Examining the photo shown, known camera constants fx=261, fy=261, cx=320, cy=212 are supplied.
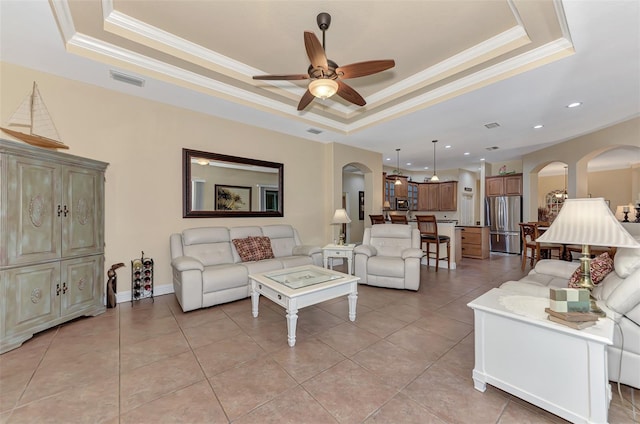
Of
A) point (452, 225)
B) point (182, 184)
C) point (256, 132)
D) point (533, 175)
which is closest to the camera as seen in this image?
point (182, 184)

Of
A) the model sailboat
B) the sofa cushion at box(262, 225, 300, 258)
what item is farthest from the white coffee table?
the model sailboat

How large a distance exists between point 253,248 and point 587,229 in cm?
373

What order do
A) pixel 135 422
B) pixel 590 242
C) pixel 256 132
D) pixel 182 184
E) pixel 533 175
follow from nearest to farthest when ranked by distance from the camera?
1. pixel 135 422
2. pixel 590 242
3. pixel 182 184
4. pixel 256 132
5. pixel 533 175

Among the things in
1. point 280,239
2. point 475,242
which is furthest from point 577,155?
point 280,239

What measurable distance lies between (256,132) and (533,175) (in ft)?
23.7

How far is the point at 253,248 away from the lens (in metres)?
4.12

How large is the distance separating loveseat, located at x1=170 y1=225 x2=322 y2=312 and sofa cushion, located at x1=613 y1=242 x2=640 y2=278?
3.38 meters

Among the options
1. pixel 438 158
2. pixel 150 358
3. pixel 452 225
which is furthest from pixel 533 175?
pixel 150 358

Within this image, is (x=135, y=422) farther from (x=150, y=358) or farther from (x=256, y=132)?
(x=256, y=132)

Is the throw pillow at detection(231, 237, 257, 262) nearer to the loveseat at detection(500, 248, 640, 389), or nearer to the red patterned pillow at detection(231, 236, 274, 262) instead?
the red patterned pillow at detection(231, 236, 274, 262)

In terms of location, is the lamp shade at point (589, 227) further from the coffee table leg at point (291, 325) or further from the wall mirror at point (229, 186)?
the wall mirror at point (229, 186)

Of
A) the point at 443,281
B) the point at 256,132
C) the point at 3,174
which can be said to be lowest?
the point at 443,281

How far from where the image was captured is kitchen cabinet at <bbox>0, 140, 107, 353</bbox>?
2.31 metres

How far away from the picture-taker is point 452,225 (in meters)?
5.50
